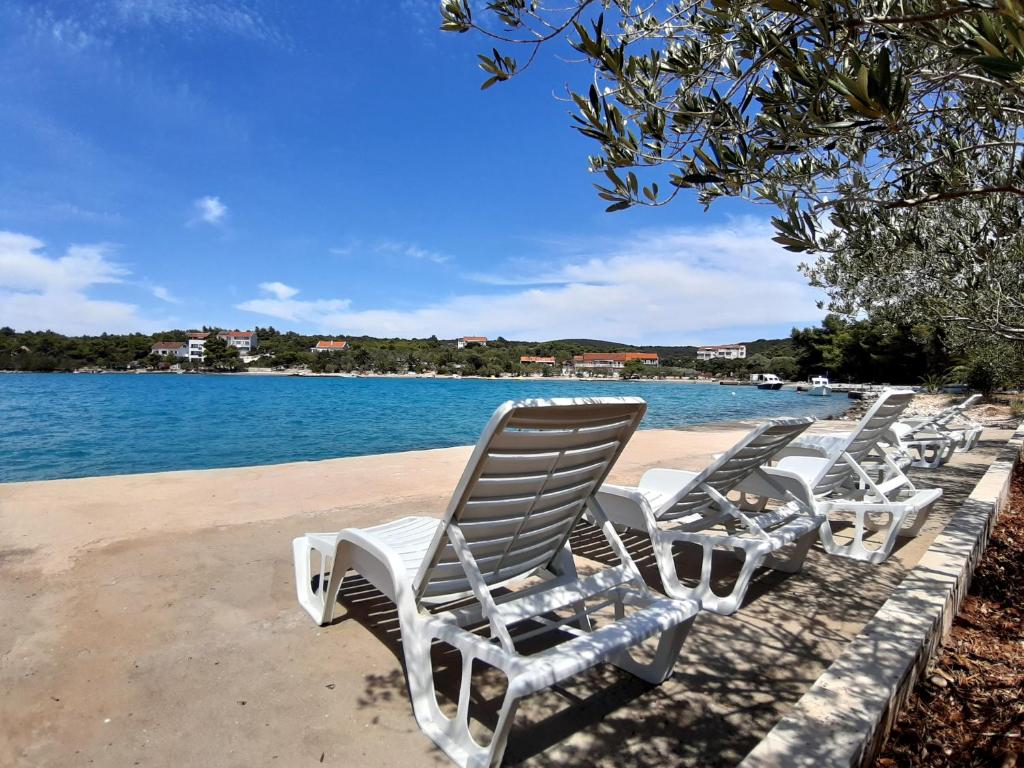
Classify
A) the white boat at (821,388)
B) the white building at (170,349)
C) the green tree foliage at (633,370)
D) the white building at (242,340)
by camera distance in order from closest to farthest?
the white boat at (821,388)
the white building at (170,349)
the green tree foliage at (633,370)
the white building at (242,340)

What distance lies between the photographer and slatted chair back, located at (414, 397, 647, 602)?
1.99 m

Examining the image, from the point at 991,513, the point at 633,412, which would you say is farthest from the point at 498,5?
the point at 991,513

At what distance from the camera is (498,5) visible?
2.58 m

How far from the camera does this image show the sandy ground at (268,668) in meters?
2.05

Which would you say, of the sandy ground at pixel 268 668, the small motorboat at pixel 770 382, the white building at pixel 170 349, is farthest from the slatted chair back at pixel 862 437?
the white building at pixel 170 349

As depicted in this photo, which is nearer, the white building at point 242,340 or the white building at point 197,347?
the white building at point 197,347

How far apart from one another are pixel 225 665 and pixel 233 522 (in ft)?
9.41

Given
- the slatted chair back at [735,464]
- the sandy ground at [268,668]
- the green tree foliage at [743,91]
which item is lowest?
the sandy ground at [268,668]

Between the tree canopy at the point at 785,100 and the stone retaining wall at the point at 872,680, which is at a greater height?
the tree canopy at the point at 785,100

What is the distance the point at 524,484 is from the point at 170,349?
12270 cm

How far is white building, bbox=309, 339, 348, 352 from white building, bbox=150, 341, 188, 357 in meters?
23.3

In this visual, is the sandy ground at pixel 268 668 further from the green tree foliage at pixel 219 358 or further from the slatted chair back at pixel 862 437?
the green tree foliage at pixel 219 358

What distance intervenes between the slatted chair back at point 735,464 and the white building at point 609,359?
10976 cm

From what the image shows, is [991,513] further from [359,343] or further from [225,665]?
[359,343]
